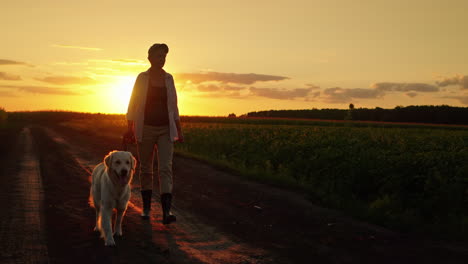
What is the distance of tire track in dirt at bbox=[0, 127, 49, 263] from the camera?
5262 millimetres

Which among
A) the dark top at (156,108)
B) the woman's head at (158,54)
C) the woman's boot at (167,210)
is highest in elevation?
the woman's head at (158,54)

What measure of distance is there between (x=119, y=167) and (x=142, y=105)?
62.2 inches

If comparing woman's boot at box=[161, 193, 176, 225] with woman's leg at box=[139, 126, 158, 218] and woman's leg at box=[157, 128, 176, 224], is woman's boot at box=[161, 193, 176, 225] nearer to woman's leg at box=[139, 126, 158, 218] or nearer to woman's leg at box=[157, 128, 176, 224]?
woman's leg at box=[157, 128, 176, 224]

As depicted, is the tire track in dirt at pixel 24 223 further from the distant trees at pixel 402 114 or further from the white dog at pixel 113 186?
the distant trees at pixel 402 114

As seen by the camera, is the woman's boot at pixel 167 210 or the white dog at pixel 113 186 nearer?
the white dog at pixel 113 186

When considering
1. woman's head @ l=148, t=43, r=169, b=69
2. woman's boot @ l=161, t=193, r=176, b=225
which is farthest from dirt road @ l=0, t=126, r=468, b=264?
woman's head @ l=148, t=43, r=169, b=69

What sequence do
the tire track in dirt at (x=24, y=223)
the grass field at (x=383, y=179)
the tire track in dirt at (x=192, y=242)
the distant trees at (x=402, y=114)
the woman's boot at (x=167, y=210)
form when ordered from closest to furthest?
the tire track in dirt at (x=24, y=223) → the tire track in dirt at (x=192, y=242) → the woman's boot at (x=167, y=210) → the grass field at (x=383, y=179) → the distant trees at (x=402, y=114)

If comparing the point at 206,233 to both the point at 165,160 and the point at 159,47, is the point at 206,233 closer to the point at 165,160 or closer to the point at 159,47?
the point at 165,160

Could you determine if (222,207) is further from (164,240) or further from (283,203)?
(164,240)

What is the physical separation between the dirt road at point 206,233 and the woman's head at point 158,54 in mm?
2564

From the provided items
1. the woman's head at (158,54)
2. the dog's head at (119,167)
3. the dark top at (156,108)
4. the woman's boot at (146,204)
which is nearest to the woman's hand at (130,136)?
the dark top at (156,108)

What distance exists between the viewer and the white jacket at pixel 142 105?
23.7 ft

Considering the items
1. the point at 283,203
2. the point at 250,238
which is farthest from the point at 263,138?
the point at 250,238

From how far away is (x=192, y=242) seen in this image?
612cm
